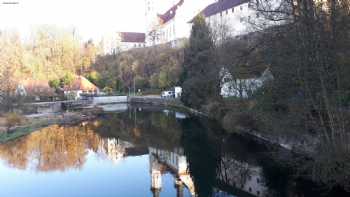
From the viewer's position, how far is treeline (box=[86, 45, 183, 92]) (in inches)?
2036

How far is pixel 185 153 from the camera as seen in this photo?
15.7 meters

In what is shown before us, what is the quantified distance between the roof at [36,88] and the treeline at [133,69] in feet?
38.6

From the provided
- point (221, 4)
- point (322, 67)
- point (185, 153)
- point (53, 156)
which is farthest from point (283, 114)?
point (221, 4)

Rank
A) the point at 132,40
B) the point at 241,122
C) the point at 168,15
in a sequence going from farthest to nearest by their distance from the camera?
the point at 132,40, the point at 168,15, the point at 241,122

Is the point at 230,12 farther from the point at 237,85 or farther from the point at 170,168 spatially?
the point at 170,168

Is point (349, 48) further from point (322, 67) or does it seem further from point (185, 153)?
point (185, 153)

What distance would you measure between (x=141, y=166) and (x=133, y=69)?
4224 cm

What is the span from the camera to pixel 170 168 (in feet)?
45.4

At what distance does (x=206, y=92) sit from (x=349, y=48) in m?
18.0

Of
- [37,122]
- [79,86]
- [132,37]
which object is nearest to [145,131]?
[37,122]

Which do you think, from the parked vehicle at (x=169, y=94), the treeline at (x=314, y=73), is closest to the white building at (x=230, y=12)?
the parked vehicle at (x=169, y=94)

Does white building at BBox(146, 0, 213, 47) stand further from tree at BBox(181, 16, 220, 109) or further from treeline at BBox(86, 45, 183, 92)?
tree at BBox(181, 16, 220, 109)

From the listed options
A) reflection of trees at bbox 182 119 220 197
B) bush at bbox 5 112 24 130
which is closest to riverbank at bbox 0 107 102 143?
bush at bbox 5 112 24 130

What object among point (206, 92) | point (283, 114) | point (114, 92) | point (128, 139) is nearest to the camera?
point (283, 114)
